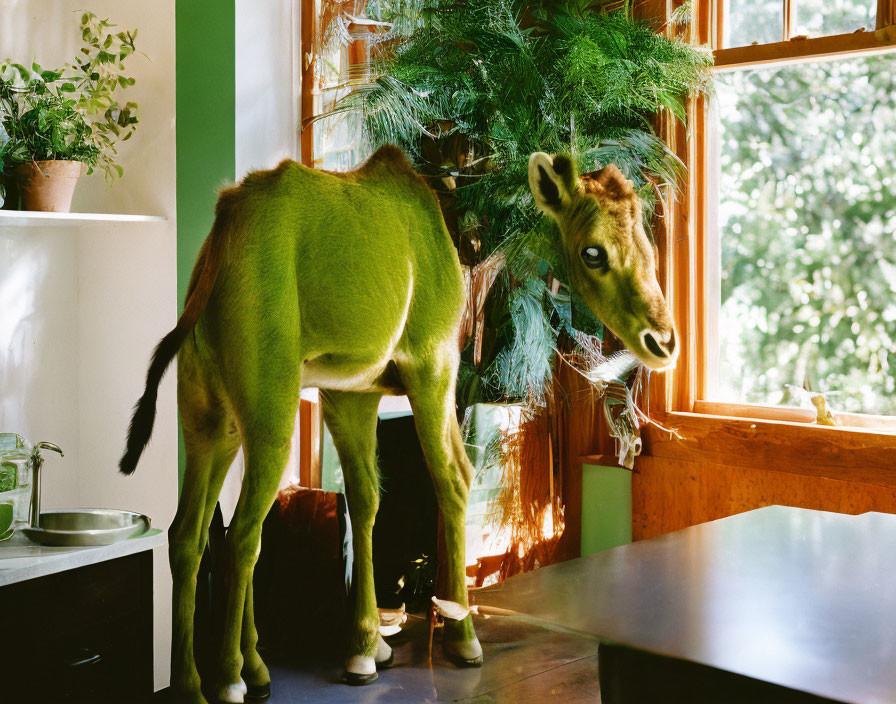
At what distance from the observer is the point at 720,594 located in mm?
1219

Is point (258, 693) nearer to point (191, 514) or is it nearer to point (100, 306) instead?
point (191, 514)

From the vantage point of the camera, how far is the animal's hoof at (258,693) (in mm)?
2084

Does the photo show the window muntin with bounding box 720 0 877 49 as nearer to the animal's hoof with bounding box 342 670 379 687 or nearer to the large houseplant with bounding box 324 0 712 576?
the large houseplant with bounding box 324 0 712 576

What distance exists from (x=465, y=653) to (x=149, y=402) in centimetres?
95

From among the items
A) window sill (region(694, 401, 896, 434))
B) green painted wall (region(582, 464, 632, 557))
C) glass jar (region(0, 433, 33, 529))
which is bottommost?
green painted wall (region(582, 464, 632, 557))

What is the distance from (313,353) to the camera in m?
2.04

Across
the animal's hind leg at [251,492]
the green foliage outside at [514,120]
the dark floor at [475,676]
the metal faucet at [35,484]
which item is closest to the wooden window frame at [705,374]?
the green foliage outside at [514,120]

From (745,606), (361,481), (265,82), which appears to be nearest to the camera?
(745,606)

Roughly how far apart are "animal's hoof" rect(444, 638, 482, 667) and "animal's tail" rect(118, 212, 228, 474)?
87cm

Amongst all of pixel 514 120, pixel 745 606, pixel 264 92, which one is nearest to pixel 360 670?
pixel 745 606

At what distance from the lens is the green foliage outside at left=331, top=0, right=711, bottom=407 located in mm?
2184

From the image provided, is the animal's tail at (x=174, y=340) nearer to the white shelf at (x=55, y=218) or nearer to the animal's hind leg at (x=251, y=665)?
the animal's hind leg at (x=251, y=665)

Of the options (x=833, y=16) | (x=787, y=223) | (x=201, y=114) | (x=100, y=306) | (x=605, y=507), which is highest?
(x=833, y=16)

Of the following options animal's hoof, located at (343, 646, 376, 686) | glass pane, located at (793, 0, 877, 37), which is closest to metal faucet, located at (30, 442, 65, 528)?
animal's hoof, located at (343, 646, 376, 686)
